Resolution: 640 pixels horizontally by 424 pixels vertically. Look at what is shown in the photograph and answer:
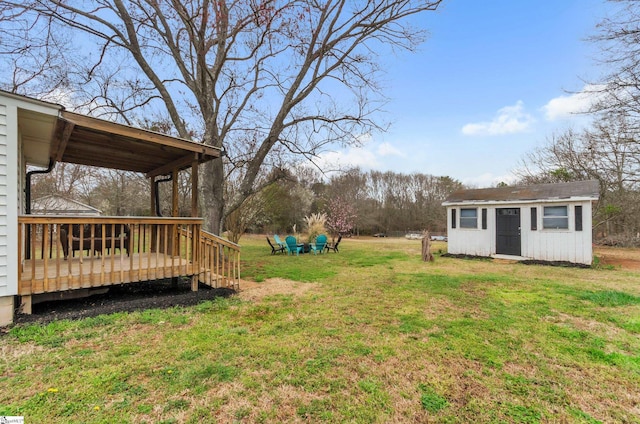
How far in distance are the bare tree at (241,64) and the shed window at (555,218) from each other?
6436 millimetres

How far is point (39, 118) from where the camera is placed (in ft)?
12.3

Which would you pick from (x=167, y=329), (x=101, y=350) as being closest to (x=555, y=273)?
(x=167, y=329)

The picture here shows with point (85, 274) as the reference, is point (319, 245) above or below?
below

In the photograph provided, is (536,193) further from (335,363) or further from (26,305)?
(26,305)

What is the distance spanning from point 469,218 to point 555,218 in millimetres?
2558

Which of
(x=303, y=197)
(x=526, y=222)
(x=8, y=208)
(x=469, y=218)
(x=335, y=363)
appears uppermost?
(x=303, y=197)

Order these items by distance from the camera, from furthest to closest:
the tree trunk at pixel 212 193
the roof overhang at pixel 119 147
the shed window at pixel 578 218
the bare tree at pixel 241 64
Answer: the shed window at pixel 578 218 → the tree trunk at pixel 212 193 → the bare tree at pixel 241 64 → the roof overhang at pixel 119 147

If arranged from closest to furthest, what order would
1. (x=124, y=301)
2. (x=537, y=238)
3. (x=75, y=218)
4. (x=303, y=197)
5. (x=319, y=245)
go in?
(x=75, y=218)
(x=124, y=301)
(x=537, y=238)
(x=319, y=245)
(x=303, y=197)

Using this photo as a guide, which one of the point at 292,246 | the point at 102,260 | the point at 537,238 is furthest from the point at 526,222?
the point at 102,260

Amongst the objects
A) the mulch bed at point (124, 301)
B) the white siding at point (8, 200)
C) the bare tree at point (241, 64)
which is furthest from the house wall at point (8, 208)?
the bare tree at point (241, 64)

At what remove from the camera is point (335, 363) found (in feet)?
8.61

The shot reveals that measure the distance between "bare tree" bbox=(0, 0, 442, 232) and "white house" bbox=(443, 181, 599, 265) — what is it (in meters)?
5.18

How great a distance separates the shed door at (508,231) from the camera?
32.1 ft

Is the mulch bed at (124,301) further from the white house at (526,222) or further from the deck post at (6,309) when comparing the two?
the white house at (526,222)
